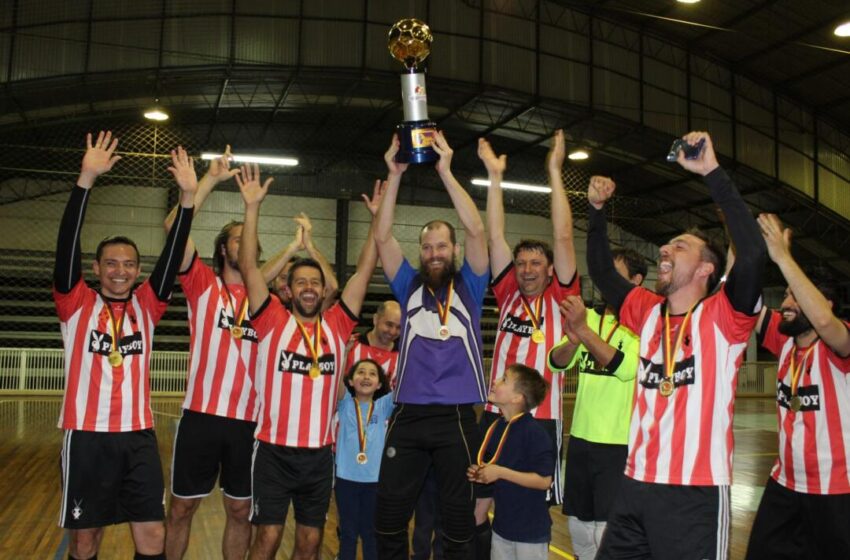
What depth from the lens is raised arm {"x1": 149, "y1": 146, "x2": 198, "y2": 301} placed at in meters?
4.16

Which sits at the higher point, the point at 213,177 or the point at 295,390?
the point at 213,177

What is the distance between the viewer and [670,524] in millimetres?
2906

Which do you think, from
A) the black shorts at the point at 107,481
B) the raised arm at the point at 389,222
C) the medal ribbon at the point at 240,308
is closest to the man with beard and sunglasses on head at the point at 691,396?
the raised arm at the point at 389,222

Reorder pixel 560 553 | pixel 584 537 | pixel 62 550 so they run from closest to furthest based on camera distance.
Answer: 1. pixel 584 537
2. pixel 62 550
3. pixel 560 553

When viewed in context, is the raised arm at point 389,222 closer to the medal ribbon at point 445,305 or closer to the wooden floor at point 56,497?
the medal ribbon at point 445,305

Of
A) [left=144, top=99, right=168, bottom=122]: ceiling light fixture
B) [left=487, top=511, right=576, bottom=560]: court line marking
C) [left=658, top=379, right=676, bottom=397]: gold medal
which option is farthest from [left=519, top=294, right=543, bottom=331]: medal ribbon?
[left=144, top=99, right=168, bottom=122]: ceiling light fixture

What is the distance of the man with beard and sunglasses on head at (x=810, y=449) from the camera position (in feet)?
12.0

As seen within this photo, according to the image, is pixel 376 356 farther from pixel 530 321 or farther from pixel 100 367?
pixel 100 367

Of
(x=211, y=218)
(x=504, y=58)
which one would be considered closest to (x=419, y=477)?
(x=504, y=58)

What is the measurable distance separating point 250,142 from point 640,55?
10191mm

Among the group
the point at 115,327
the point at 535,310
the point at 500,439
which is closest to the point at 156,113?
the point at 115,327

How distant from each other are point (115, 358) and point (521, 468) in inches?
86.9

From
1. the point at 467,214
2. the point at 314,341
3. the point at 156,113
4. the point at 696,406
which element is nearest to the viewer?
the point at 696,406

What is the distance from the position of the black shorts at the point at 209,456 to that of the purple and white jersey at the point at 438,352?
1.23 meters
